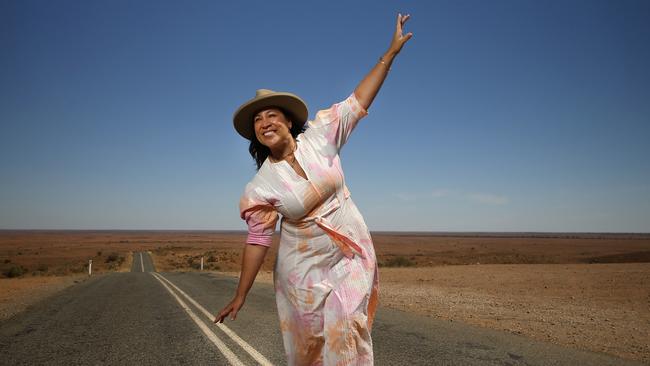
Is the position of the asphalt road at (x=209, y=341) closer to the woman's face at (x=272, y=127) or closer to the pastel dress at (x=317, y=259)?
the pastel dress at (x=317, y=259)

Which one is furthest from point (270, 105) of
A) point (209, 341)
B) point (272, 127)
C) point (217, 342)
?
point (209, 341)

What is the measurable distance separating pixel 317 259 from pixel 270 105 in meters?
0.88

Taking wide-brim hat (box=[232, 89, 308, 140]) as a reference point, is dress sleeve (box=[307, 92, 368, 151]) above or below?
below

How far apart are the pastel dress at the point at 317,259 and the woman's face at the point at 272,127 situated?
0.18 metres

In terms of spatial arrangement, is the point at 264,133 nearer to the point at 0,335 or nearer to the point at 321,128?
the point at 321,128

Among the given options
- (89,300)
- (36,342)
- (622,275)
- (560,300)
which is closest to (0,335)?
(36,342)

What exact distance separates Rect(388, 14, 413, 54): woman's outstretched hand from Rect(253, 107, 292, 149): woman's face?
675mm

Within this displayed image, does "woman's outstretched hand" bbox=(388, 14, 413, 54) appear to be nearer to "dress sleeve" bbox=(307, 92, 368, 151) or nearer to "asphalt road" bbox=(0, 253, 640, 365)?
"dress sleeve" bbox=(307, 92, 368, 151)

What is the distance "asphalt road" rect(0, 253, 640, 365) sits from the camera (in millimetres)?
4758

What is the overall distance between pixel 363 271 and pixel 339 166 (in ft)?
1.70

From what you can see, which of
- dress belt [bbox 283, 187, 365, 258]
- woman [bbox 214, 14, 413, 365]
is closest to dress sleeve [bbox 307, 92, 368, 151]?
woman [bbox 214, 14, 413, 365]

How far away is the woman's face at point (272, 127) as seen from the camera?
2209mm

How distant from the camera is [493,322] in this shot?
779 centimetres

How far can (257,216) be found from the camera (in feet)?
6.67
